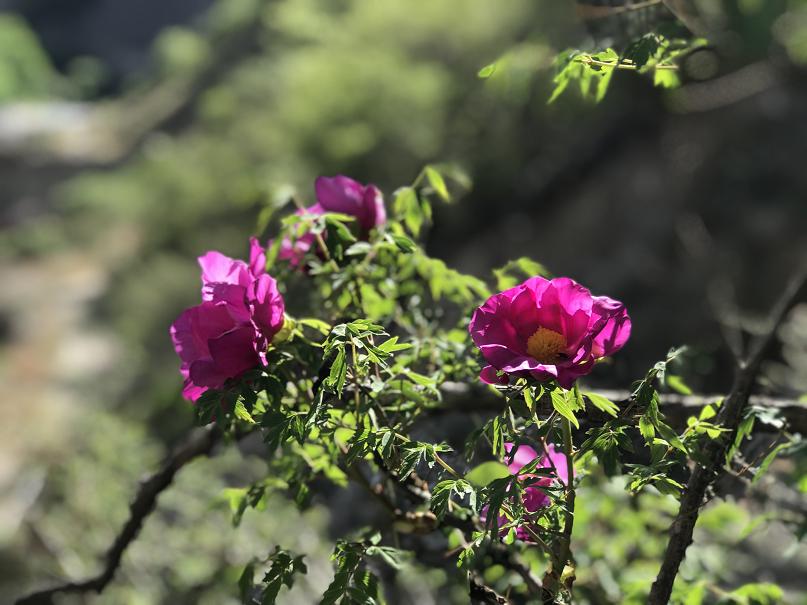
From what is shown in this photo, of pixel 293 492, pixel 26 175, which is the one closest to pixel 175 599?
pixel 293 492

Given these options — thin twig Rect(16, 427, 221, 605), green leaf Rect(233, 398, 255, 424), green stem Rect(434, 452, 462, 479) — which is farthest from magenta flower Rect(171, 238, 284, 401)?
thin twig Rect(16, 427, 221, 605)

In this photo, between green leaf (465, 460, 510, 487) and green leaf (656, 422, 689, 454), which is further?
green leaf (465, 460, 510, 487)

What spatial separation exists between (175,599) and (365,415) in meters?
1.09

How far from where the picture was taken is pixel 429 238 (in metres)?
1.43

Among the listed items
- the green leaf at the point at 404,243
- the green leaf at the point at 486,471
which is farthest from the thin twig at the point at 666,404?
the green leaf at the point at 404,243

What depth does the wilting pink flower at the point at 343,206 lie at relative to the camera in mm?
741

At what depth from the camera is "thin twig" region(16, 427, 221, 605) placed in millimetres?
826

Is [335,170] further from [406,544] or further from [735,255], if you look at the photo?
[406,544]

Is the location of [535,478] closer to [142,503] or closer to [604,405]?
[604,405]

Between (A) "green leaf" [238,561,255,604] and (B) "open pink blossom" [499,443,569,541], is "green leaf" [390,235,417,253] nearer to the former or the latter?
(B) "open pink blossom" [499,443,569,541]

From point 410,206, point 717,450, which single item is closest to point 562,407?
point 717,450

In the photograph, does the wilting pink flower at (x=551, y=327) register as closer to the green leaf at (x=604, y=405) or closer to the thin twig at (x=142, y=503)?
the green leaf at (x=604, y=405)

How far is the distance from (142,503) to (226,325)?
0.33 metres

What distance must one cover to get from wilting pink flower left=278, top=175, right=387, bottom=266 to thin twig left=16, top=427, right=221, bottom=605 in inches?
8.0
